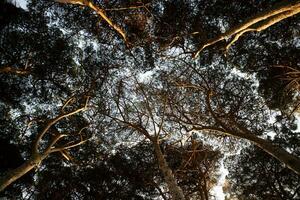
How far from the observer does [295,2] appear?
414 cm

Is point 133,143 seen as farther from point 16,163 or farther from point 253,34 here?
point 253,34

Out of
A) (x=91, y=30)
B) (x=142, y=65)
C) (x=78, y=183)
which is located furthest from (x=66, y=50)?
(x=78, y=183)

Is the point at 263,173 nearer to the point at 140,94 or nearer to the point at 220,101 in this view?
the point at 220,101

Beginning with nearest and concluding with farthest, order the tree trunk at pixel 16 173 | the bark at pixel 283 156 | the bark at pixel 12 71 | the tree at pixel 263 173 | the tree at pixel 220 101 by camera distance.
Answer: the bark at pixel 283 156, the tree trunk at pixel 16 173, the bark at pixel 12 71, the tree at pixel 220 101, the tree at pixel 263 173

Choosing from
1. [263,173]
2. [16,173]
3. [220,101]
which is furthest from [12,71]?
[263,173]

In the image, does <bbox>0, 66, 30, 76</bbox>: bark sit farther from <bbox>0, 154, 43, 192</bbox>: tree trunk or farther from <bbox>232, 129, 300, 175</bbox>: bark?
<bbox>232, 129, 300, 175</bbox>: bark

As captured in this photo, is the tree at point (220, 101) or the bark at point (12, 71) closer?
the bark at point (12, 71)

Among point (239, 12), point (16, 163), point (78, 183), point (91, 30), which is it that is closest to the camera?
point (239, 12)

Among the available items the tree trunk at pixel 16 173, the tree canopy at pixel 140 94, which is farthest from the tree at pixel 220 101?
the tree trunk at pixel 16 173

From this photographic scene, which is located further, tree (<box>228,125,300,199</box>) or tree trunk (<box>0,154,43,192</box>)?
tree (<box>228,125,300,199</box>)

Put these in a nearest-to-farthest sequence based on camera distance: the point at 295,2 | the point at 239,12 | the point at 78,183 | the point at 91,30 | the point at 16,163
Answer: the point at 295,2 → the point at 239,12 → the point at 91,30 → the point at 16,163 → the point at 78,183

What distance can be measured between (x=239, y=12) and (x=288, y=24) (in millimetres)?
1724

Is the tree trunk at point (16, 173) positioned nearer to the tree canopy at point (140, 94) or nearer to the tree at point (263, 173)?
the tree canopy at point (140, 94)

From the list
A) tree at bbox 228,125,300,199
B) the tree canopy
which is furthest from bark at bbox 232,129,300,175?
tree at bbox 228,125,300,199
